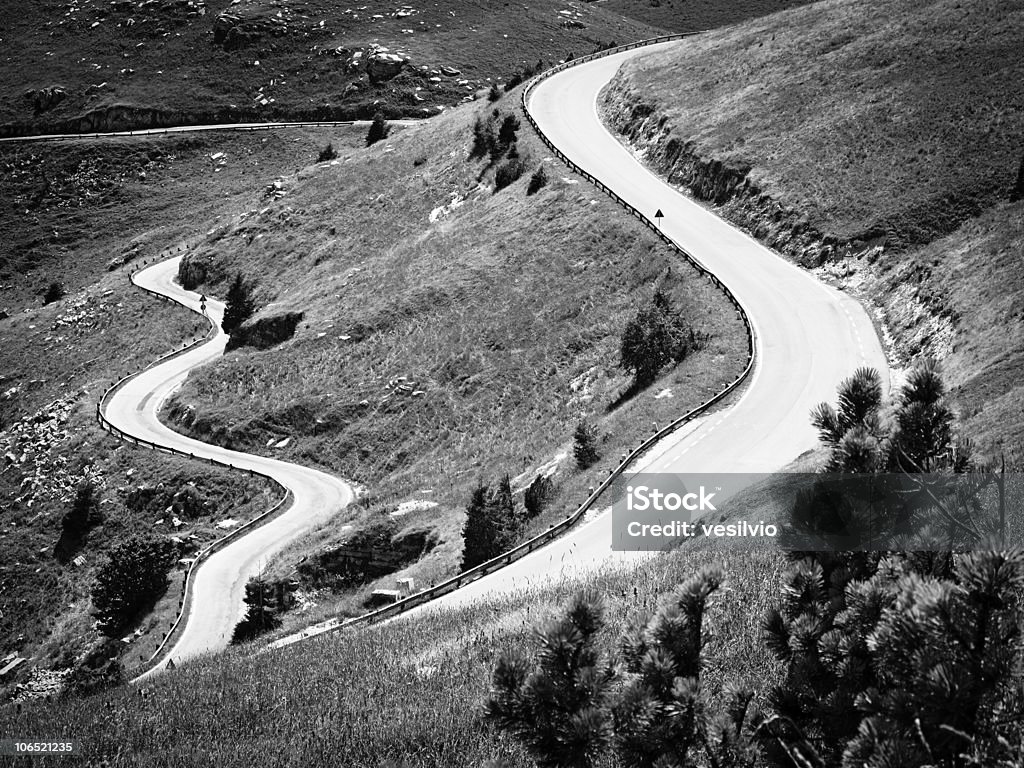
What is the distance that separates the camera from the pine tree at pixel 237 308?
62.9 meters

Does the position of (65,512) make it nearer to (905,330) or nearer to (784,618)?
(905,330)

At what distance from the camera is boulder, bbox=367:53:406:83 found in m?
115

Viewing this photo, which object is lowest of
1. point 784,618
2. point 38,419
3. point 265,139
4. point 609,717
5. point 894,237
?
point 38,419

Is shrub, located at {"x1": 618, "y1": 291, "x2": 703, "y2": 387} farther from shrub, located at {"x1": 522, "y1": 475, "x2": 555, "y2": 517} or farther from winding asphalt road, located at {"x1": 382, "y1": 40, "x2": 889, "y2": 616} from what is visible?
shrub, located at {"x1": 522, "y1": 475, "x2": 555, "y2": 517}

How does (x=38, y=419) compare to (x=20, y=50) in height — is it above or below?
below

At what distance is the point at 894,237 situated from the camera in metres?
41.5

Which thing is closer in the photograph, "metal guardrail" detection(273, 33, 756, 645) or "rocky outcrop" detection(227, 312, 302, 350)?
"metal guardrail" detection(273, 33, 756, 645)

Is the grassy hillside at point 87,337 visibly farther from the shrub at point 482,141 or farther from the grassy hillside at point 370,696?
the shrub at point 482,141

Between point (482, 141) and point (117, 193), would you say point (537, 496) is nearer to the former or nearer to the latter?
point (482, 141)

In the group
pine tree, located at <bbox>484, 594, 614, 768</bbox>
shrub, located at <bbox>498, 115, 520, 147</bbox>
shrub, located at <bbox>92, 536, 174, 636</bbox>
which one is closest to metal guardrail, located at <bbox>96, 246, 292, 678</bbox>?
shrub, located at <bbox>92, 536, 174, 636</bbox>

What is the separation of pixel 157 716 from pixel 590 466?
1979 centimetres

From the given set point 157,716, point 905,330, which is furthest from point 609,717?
point 905,330

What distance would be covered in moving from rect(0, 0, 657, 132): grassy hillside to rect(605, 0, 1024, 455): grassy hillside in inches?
1917

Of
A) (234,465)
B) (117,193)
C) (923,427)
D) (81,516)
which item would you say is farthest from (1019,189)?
(117,193)
